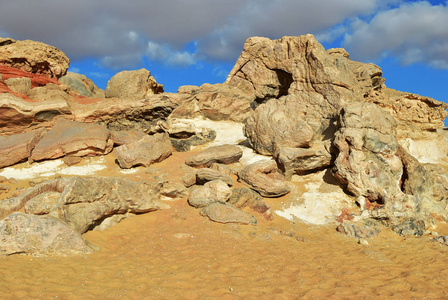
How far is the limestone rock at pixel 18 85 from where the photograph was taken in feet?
50.6

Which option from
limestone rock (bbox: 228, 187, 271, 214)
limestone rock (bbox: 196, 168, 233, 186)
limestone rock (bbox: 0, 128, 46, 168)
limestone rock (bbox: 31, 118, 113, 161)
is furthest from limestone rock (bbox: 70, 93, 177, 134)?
limestone rock (bbox: 228, 187, 271, 214)

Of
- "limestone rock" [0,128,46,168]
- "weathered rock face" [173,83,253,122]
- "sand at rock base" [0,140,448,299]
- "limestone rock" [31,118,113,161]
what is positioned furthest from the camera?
"weathered rock face" [173,83,253,122]

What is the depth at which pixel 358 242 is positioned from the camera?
7832mm

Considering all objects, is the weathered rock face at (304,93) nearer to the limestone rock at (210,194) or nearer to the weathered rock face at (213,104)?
the weathered rock face at (213,104)

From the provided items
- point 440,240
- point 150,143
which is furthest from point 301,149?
point 150,143

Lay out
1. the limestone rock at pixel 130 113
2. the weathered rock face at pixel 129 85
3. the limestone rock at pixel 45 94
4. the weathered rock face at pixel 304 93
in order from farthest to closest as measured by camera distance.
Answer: the weathered rock face at pixel 129 85
the limestone rock at pixel 45 94
the limestone rock at pixel 130 113
the weathered rock face at pixel 304 93

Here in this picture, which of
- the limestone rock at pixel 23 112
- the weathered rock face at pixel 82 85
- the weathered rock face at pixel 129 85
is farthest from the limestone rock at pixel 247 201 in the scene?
the weathered rock face at pixel 82 85

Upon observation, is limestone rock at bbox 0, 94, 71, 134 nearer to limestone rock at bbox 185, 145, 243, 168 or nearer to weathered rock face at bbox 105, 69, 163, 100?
weathered rock face at bbox 105, 69, 163, 100

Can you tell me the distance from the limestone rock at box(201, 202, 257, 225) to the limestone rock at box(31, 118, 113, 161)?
676cm

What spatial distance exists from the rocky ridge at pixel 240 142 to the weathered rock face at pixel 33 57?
0.06 metres

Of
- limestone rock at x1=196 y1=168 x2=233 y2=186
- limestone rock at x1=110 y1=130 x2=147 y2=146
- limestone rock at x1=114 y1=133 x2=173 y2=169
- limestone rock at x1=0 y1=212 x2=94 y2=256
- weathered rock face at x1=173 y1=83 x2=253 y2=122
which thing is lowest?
limestone rock at x1=0 y1=212 x2=94 y2=256

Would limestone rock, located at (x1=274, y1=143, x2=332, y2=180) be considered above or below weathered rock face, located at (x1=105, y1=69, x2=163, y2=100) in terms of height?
below

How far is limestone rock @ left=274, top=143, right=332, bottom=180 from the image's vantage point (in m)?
11.0

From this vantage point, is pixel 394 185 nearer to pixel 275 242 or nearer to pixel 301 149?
pixel 301 149
